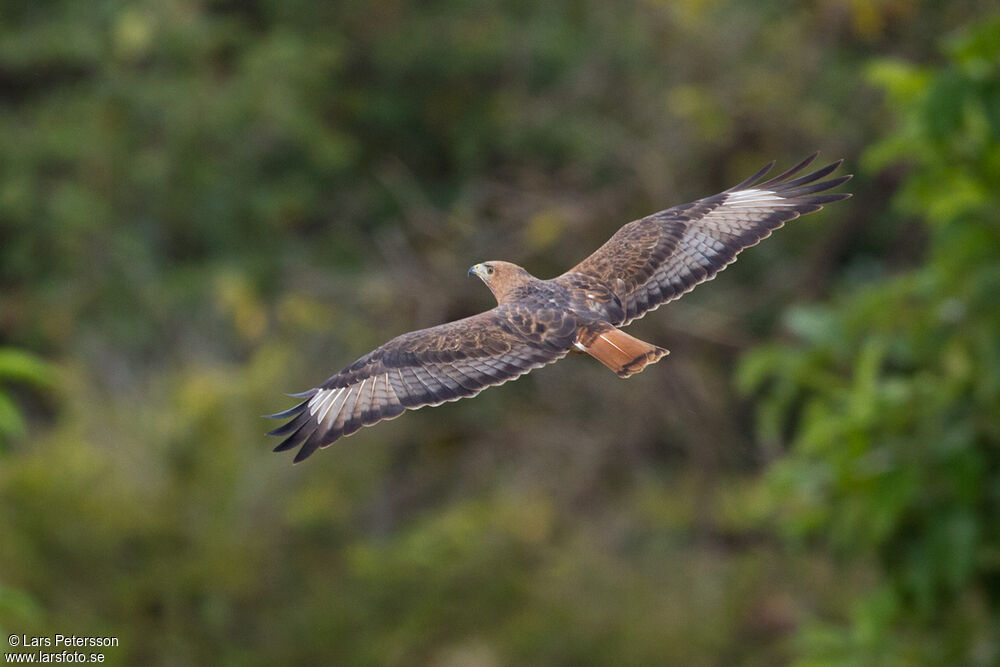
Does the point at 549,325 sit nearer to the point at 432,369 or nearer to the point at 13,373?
the point at 432,369

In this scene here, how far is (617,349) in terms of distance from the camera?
3.44 m

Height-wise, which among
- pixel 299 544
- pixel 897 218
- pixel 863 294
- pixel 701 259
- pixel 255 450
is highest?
pixel 897 218

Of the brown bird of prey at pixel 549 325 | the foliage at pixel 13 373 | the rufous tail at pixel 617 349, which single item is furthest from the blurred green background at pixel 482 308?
the rufous tail at pixel 617 349

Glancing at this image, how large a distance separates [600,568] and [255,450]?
117 inches

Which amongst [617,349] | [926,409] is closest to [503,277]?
[617,349]

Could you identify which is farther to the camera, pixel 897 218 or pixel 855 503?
pixel 897 218

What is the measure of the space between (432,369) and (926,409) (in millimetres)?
3014

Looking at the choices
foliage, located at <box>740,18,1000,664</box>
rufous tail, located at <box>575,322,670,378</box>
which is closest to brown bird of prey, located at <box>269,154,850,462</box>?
rufous tail, located at <box>575,322,670,378</box>

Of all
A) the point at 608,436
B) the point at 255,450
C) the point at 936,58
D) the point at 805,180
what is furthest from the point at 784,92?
the point at 805,180

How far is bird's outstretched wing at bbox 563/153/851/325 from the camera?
3.97 meters

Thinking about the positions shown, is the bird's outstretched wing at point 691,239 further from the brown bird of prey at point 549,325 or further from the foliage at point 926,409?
the foliage at point 926,409

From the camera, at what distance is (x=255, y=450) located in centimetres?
1024

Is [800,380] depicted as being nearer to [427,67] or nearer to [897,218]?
[897,218]

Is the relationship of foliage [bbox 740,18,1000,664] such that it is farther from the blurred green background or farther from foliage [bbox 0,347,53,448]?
foliage [bbox 0,347,53,448]
